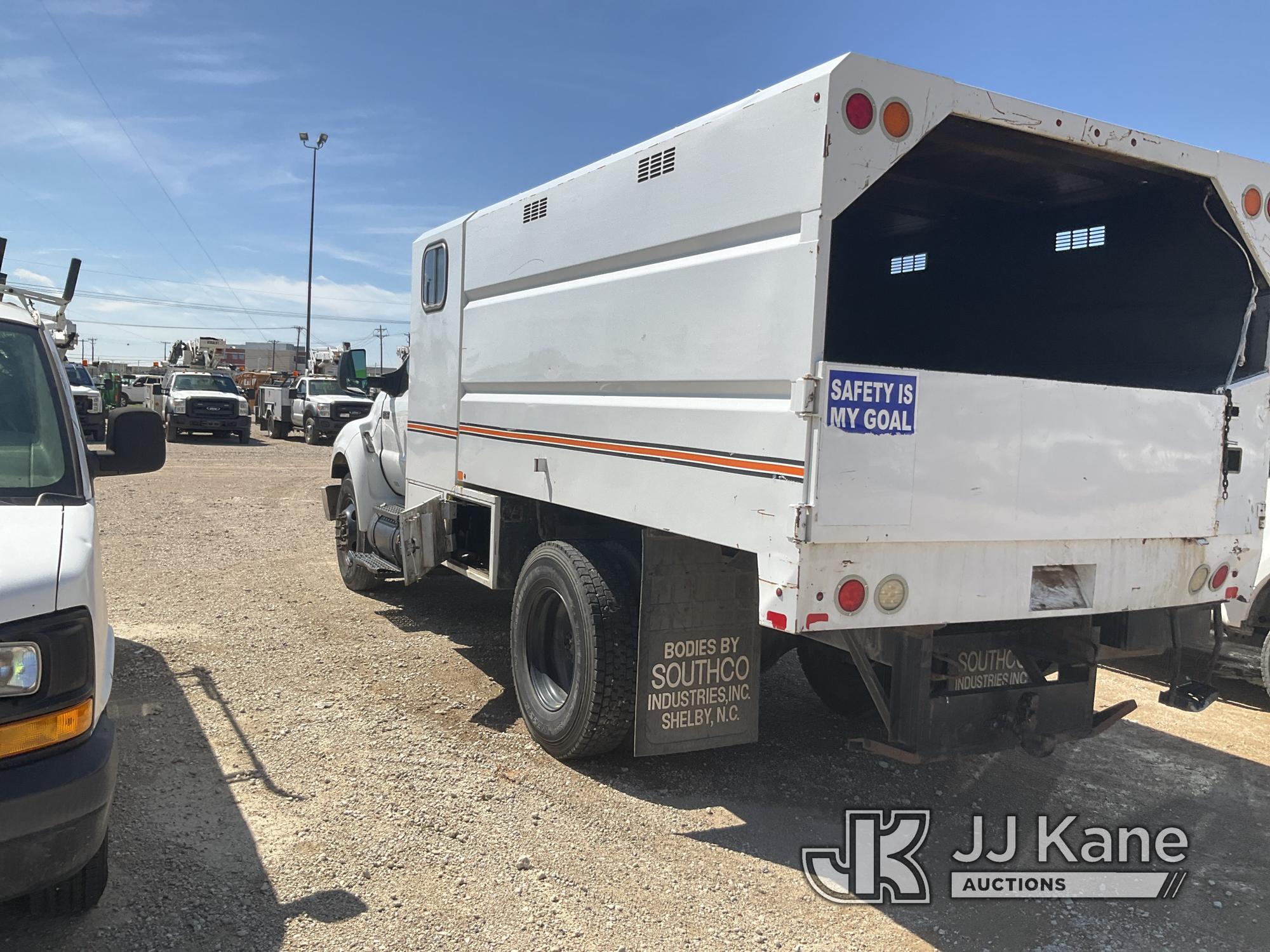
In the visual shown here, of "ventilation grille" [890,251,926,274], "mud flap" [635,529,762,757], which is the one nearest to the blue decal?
"mud flap" [635,529,762,757]

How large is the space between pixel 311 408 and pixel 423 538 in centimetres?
2105

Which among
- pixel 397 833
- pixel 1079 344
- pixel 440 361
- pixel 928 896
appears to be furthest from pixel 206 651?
pixel 1079 344

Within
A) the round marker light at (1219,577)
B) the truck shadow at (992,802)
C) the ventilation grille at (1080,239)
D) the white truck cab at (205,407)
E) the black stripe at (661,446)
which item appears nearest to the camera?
the black stripe at (661,446)

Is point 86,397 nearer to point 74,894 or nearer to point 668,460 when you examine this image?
point 74,894

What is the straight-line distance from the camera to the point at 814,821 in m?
4.27

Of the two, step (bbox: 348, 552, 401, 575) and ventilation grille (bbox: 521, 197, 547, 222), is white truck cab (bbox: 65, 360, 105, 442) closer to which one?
step (bbox: 348, 552, 401, 575)

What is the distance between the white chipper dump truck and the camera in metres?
3.27

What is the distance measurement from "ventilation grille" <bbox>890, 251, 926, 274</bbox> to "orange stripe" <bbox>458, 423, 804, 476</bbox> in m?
2.39

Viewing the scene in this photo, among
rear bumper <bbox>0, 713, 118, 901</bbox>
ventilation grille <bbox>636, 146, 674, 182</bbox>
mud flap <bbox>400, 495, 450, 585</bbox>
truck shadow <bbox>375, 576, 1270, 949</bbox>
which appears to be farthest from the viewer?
mud flap <bbox>400, 495, 450, 585</bbox>

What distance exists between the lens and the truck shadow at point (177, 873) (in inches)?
121

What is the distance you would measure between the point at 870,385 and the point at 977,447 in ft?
1.69

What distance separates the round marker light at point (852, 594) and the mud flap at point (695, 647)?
83 centimetres

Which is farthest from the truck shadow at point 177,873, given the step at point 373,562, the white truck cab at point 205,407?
the white truck cab at point 205,407

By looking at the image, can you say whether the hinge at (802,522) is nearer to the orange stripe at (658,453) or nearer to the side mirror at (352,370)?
the orange stripe at (658,453)
